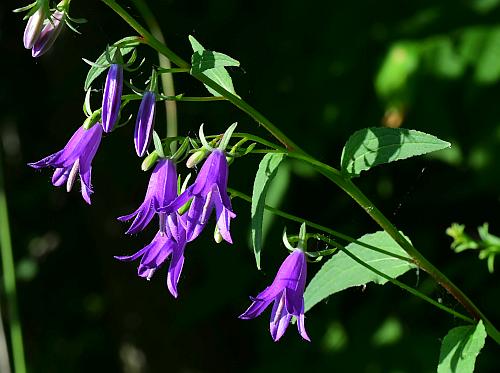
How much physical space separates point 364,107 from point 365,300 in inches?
34.9

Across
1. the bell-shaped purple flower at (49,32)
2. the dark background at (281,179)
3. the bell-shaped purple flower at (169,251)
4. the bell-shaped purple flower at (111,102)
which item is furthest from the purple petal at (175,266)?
the dark background at (281,179)

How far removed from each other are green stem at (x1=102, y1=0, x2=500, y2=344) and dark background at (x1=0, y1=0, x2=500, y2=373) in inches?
39.6

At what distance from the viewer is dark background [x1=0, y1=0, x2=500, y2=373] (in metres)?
2.95

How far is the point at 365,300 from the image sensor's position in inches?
138

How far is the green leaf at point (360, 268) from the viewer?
1.55 m

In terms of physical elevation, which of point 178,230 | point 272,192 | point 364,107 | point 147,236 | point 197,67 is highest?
Result: point 197,67

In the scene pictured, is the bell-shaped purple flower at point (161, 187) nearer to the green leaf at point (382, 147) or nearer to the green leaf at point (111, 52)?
the green leaf at point (111, 52)

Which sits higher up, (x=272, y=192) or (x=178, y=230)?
(x=178, y=230)

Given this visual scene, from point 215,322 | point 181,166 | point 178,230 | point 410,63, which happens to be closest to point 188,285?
point 215,322

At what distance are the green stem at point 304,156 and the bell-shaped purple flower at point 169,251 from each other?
222mm

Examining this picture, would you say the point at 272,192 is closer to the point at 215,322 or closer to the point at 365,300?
the point at 365,300

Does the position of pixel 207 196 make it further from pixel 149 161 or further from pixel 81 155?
pixel 81 155

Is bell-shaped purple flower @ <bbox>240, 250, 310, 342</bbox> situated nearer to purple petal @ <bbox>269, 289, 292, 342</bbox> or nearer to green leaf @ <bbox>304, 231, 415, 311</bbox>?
purple petal @ <bbox>269, 289, 292, 342</bbox>

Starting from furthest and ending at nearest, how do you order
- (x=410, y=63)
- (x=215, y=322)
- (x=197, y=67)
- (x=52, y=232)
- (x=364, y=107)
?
(x=52, y=232) → (x=215, y=322) → (x=364, y=107) → (x=410, y=63) → (x=197, y=67)
